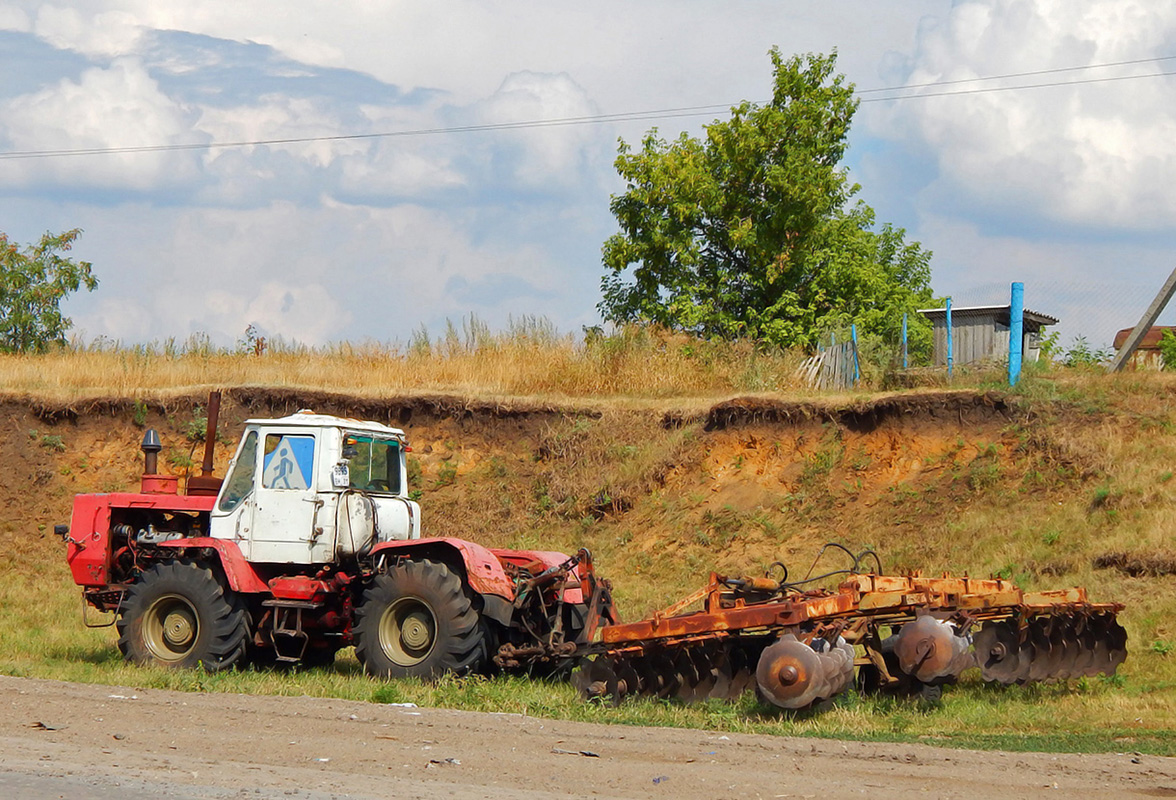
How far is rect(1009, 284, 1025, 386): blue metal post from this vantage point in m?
19.4

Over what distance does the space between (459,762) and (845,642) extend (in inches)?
135

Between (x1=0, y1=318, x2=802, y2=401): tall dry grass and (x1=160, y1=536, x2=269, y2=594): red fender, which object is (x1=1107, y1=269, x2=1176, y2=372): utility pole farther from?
(x1=160, y1=536, x2=269, y2=594): red fender

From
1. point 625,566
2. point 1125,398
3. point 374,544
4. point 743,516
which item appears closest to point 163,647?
point 374,544

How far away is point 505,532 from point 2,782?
46.7 feet

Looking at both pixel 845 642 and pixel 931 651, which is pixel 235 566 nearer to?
pixel 845 642

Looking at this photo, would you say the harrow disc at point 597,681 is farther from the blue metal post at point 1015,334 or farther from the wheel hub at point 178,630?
the blue metal post at point 1015,334

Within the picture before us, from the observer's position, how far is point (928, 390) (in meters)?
20.2

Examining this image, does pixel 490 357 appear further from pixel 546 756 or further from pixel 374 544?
pixel 546 756

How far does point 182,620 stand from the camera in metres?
12.9

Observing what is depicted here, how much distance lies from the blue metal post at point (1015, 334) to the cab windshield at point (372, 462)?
10131 mm

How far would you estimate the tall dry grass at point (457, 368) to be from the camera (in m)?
24.1

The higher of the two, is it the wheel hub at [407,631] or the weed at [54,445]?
the weed at [54,445]

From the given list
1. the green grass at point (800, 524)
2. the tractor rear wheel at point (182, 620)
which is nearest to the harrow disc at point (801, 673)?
the green grass at point (800, 524)

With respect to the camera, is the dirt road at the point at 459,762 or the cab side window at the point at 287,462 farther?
the cab side window at the point at 287,462
